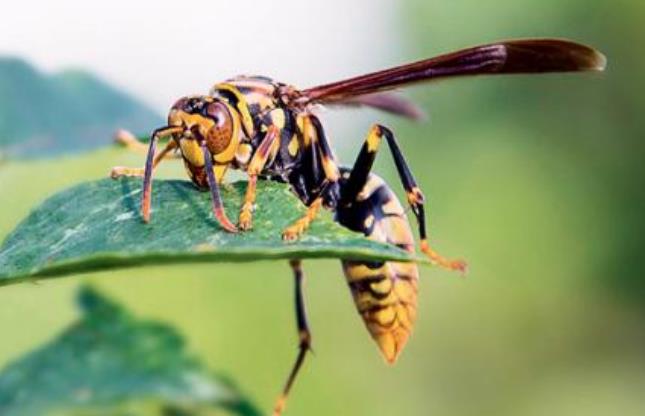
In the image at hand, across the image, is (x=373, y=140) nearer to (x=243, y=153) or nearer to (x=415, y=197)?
(x=415, y=197)

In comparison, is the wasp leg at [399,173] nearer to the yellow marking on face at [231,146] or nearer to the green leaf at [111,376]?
the yellow marking on face at [231,146]

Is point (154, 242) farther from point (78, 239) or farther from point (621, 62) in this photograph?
point (621, 62)

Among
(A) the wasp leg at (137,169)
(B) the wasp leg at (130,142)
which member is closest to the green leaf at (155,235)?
(A) the wasp leg at (137,169)

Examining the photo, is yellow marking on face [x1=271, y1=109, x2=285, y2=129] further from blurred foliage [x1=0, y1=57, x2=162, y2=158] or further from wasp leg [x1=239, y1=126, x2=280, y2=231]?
blurred foliage [x1=0, y1=57, x2=162, y2=158]

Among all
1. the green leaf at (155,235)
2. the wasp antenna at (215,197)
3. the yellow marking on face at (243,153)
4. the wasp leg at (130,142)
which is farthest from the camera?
the wasp leg at (130,142)

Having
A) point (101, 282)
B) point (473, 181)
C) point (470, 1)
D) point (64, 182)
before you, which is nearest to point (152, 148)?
point (101, 282)

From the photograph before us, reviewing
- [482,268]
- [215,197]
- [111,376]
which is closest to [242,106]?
[215,197]

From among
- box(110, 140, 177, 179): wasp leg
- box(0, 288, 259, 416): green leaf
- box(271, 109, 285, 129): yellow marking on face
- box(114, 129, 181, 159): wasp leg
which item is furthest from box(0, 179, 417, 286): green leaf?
box(114, 129, 181, 159): wasp leg
